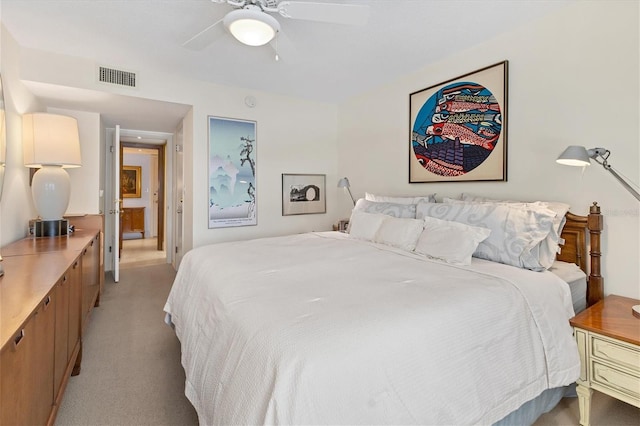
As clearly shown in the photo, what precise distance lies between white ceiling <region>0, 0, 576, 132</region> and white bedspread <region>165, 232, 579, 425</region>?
167cm

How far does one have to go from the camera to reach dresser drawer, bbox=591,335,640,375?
144 cm

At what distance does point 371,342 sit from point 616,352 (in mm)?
1351

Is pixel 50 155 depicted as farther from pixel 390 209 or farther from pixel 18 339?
pixel 390 209

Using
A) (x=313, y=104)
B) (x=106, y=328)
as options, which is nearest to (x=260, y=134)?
(x=313, y=104)

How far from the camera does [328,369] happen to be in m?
0.96

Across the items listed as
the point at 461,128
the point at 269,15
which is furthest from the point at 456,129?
the point at 269,15

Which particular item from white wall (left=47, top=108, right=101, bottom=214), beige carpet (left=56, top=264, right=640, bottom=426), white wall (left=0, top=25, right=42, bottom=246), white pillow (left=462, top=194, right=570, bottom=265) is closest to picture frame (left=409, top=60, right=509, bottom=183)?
white pillow (left=462, top=194, right=570, bottom=265)

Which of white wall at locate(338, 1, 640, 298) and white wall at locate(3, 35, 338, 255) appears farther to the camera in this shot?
white wall at locate(3, 35, 338, 255)

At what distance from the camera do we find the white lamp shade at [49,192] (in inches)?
105

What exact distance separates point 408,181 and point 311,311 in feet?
8.03

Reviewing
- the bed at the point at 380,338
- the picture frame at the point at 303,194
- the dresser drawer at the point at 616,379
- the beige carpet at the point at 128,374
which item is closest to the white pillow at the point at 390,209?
the bed at the point at 380,338

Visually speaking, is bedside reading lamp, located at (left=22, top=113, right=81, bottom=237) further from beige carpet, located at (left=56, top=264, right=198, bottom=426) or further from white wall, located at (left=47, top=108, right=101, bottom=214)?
white wall, located at (left=47, top=108, right=101, bottom=214)

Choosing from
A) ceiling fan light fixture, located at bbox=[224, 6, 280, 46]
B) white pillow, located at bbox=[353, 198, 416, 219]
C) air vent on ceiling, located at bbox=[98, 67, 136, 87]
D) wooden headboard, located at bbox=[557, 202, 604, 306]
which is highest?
air vent on ceiling, located at bbox=[98, 67, 136, 87]

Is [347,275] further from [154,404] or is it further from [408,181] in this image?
[408,181]
